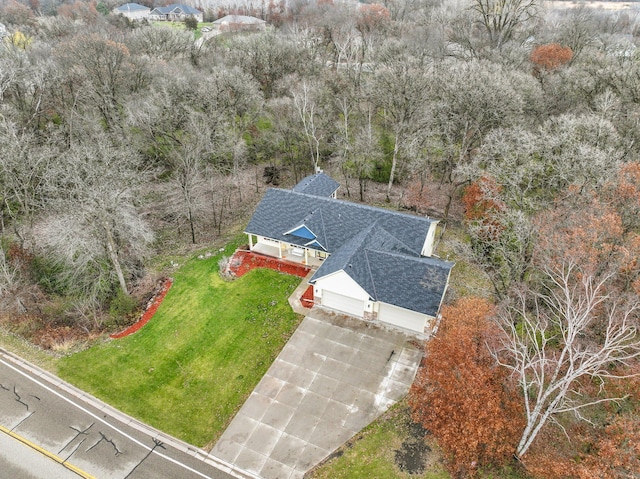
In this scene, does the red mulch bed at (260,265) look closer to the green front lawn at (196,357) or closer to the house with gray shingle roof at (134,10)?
the green front lawn at (196,357)

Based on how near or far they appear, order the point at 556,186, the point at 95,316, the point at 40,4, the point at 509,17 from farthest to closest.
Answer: the point at 40,4 < the point at 509,17 < the point at 95,316 < the point at 556,186

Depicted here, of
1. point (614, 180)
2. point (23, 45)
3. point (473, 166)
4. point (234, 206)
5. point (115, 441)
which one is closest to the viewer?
point (115, 441)

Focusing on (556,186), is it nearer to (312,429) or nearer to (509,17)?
(312,429)

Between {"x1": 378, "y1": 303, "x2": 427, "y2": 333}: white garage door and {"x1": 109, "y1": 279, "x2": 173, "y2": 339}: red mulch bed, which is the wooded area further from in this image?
{"x1": 378, "y1": 303, "x2": 427, "y2": 333}: white garage door

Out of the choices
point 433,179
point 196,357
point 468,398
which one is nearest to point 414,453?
point 468,398

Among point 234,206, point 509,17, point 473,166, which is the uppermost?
point 509,17

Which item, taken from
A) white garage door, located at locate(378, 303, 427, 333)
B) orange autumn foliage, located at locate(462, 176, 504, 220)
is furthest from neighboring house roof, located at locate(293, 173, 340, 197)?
white garage door, located at locate(378, 303, 427, 333)

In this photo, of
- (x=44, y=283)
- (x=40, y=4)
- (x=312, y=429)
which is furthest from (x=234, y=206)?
(x=40, y=4)
